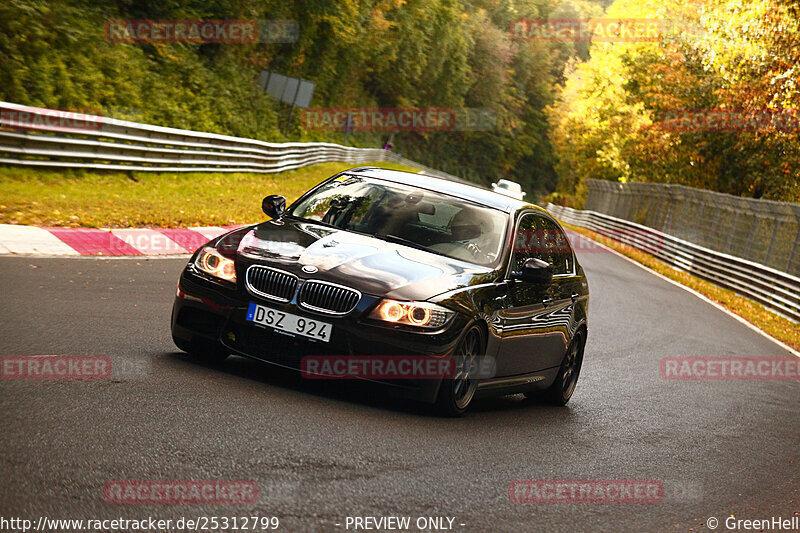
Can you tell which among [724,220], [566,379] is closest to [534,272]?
[566,379]

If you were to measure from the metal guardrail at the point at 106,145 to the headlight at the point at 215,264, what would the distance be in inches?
442

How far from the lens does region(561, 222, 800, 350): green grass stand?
2027 cm

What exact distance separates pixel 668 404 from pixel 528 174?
351ft

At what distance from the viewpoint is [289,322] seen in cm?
667

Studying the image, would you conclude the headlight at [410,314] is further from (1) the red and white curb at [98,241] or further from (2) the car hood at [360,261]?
(1) the red and white curb at [98,241]

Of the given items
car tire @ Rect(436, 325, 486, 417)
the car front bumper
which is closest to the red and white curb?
the car front bumper

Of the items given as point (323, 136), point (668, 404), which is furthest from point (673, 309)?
point (323, 136)

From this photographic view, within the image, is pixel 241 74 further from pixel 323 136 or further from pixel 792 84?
pixel 792 84

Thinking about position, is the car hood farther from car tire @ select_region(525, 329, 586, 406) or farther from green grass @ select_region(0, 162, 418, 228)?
green grass @ select_region(0, 162, 418, 228)

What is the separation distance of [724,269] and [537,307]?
22.1 metres

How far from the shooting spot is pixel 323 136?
61.2 metres

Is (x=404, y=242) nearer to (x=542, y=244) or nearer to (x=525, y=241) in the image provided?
(x=525, y=241)

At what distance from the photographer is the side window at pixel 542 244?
821 cm

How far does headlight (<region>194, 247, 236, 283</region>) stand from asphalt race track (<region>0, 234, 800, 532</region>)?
2.15 feet
